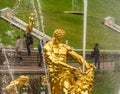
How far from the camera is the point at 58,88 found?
17.8m

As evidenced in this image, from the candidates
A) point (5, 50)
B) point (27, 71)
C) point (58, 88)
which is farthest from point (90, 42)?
point (58, 88)

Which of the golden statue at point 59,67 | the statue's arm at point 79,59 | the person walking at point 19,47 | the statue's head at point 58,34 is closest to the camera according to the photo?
the statue's arm at point 79,59

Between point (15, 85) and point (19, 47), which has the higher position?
point (19, 47)

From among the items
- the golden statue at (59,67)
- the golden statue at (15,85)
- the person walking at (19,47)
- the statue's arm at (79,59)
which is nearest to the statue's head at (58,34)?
the golden statue at (59,67)

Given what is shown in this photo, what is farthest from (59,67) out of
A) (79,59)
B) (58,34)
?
(58,34)

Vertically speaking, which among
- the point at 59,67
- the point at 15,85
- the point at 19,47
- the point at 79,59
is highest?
the point at 19,47

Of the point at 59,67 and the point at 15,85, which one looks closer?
the point at 59,67

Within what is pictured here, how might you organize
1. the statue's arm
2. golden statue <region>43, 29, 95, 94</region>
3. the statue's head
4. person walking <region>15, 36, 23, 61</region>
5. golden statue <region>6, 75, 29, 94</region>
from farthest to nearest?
person walking <region>15, 36, 23, 61</region>, golden statue <region>6, 75, 29, 94</region>, the statue's head, golden statue <region>43, 29, 95, 94</region>, the statue's arm

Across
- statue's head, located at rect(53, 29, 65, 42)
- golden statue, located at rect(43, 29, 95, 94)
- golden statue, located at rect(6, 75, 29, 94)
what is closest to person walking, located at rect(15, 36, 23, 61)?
golden statue, located at rect(6, 75, 29, 94)

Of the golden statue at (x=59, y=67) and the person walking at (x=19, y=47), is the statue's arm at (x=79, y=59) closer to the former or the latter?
the golden statue at (x=59, y=67)

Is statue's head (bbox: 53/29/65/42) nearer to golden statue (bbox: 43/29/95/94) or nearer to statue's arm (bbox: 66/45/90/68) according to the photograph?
golden statue (bbox: 43/29/95/94)

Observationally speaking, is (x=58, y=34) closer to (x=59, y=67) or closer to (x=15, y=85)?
(x=59, y=67)

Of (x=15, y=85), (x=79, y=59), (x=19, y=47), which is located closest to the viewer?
(x=79, y=59)

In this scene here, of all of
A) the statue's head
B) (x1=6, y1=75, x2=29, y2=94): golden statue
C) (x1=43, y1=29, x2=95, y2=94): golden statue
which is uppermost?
the statue's head
